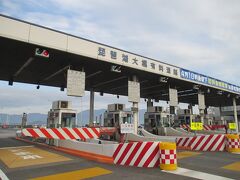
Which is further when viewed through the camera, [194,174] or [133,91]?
[133,91]

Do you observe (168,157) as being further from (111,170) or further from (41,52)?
(41,52)

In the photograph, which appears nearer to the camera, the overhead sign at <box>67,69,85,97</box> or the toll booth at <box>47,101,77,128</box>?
the overhead sign at <box>67,69,85,97</box>

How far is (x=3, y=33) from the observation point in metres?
11.8

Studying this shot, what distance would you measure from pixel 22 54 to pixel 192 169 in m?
12.5

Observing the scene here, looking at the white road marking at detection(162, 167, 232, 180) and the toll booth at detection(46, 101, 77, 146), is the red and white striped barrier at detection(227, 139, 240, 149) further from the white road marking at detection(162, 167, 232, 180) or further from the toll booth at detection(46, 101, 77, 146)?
the toll booth at detection(46, 101, 77, 146)

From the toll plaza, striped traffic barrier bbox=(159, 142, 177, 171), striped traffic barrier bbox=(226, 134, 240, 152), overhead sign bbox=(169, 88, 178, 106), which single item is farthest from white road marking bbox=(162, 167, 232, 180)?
overhead sign bbox=(169, 88, 178, 106)

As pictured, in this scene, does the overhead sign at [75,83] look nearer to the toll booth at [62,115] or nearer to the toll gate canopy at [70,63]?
the toll gate canopy at [70,63]

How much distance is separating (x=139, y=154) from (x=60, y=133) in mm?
4952

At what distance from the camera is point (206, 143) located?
1291 cm

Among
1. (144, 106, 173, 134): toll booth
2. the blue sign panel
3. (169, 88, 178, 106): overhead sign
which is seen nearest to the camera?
the blue sign panel

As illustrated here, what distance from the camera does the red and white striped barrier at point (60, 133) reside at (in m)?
11.3

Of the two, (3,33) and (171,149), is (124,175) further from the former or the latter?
(3,33)

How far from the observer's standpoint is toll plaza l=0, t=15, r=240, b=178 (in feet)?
28.8

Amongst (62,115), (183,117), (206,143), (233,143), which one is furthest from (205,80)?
(62,115)
